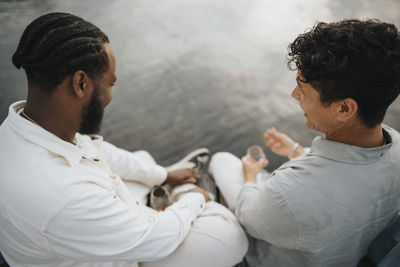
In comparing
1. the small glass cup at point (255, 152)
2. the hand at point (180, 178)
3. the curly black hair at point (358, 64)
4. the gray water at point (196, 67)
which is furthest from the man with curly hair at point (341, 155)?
the gray water at point (196, 67)

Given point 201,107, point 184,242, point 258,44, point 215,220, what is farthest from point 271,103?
point 184,242

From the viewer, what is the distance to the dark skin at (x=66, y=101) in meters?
0.87

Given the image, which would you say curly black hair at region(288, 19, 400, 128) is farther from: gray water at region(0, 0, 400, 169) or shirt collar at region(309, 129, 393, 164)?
gray water at region(0, 0, 400, 169)

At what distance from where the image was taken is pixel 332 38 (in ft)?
2.66

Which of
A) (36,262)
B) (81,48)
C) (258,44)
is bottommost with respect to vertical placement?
(36,262)

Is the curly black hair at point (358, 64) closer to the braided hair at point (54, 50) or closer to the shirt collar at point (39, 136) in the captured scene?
the braided hair at point (54, 50)

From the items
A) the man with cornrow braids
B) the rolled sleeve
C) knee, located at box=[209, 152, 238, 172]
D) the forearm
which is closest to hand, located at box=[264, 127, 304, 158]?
knee, located at box=[209, 152, 238, 172]

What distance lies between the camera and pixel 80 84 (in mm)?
896

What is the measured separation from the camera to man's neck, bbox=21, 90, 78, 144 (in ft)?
2.85

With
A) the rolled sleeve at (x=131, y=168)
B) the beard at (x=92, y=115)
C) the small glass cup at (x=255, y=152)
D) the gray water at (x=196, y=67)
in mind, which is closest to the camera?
the beard at (x=92, y=115)

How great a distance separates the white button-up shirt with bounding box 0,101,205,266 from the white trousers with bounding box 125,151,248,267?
15 centimetres

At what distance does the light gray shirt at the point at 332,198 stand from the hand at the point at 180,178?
724mm

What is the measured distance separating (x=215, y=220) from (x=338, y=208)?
583mm

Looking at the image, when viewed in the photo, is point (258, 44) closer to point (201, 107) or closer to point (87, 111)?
point (201, 107)
